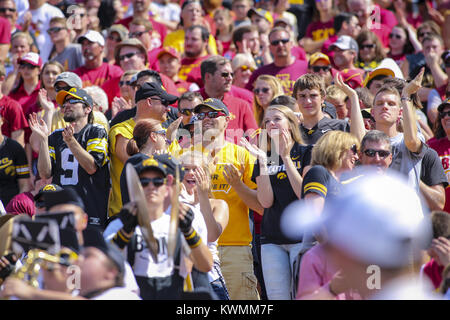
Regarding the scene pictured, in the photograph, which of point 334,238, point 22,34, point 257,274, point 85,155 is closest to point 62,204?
point 334,238

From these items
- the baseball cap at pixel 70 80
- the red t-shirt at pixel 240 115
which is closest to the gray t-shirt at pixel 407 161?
the red t-shirt at pixel 240 115

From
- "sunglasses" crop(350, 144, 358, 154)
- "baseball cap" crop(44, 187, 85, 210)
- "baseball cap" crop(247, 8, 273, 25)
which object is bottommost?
"baseball cap" crop(44, 187, 85, 210)

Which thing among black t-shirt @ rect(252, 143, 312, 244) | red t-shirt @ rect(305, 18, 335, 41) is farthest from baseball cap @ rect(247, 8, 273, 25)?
black t-shirt @ rect(252, 143, 312, 244)

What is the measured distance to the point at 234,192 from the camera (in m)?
6.57

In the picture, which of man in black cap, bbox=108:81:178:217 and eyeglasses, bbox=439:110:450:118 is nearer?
man in black cap, bbox=108:81:178:217

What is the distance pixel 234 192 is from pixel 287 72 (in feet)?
10.2

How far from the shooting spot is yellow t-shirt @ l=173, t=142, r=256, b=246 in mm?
6488

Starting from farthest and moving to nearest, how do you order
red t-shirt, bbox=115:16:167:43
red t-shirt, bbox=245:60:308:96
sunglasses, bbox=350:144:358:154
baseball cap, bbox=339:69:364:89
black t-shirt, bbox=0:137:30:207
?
red t-shirt, bbox=115:16:167:43 → red t-shirt, bbox=245:60:308:96 → baseball cap, bbox=339:69:364:89 → black t-shirt, bbox=0:137:30:207 → sunglasses, bbox=350:144:358:154

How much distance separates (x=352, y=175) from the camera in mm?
5125

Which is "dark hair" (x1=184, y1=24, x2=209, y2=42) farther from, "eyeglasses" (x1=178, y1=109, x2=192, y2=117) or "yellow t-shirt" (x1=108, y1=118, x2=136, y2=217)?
"yellow t-shirt" (x1=108, y1=118, x2=136, y2=217)

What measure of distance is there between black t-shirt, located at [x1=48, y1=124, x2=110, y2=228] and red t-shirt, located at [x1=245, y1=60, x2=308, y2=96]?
Answer: 2940 mm

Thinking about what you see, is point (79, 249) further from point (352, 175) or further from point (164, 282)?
point (352, 175)

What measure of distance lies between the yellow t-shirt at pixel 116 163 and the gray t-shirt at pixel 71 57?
4.11 meters
